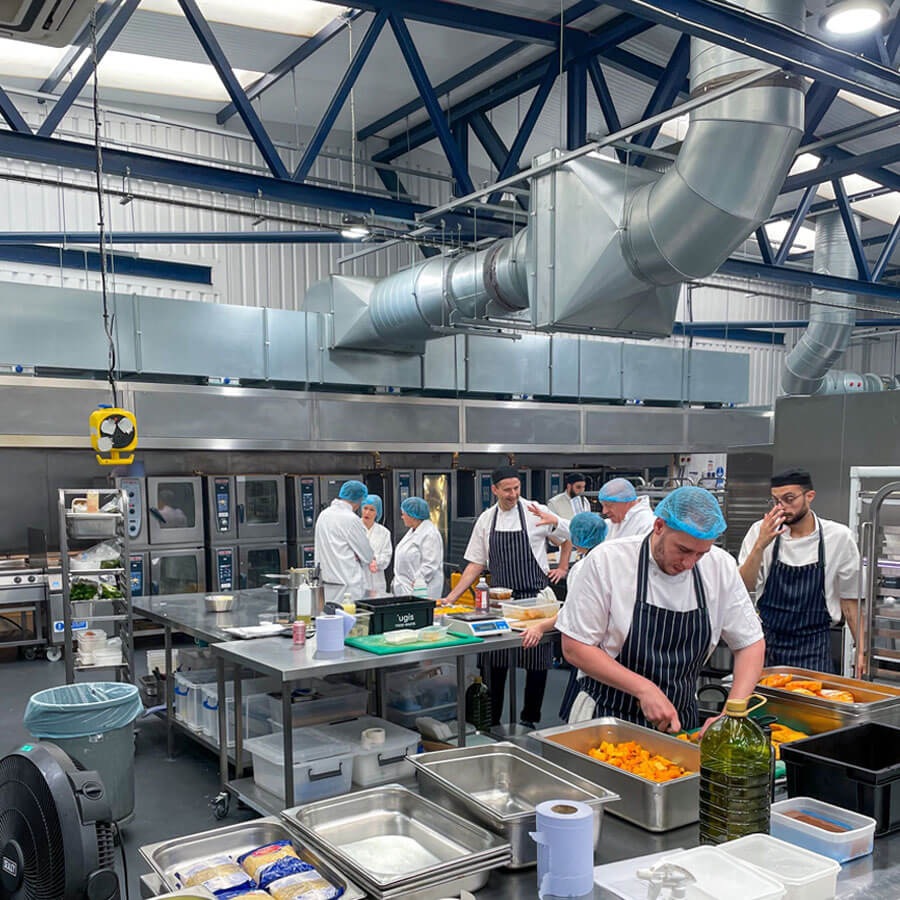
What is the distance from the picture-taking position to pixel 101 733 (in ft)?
12.4

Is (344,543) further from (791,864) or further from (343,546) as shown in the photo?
(791,864)

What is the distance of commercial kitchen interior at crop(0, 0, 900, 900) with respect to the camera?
14.0ft

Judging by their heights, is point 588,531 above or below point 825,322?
below

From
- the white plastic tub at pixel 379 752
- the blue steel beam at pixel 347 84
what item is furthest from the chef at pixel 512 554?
the blue steel beam at pixel 347 84

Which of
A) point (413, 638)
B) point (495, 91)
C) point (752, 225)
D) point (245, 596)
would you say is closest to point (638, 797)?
point (413, 638)

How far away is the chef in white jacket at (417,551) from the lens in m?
6.06


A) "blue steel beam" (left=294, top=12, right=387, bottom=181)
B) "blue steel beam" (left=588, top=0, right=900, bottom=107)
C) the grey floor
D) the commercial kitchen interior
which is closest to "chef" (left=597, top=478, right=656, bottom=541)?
the commercial kitchen interior

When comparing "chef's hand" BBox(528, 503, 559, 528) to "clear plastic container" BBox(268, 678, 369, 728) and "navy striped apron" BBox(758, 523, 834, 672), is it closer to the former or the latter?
"clear plastic container" BBox(268, 678, 369, 728)

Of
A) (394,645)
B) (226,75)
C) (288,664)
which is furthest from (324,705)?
(226,75)

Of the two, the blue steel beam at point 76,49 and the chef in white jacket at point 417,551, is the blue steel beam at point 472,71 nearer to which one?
the blue steel beam at point 76,49

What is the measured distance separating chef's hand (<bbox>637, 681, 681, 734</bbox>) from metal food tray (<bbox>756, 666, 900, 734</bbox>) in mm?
380

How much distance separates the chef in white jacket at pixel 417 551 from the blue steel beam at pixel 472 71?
3.72 m

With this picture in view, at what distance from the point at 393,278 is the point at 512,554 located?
307cm

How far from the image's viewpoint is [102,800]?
1.56 meters
